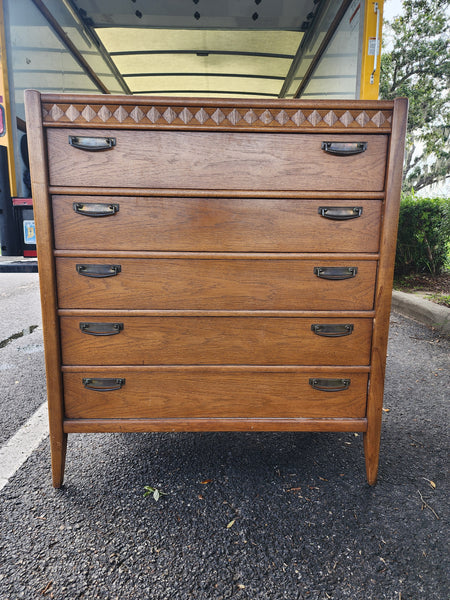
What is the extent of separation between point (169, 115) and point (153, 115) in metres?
0.06

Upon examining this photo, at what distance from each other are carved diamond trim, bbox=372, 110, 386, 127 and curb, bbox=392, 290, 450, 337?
2814mm

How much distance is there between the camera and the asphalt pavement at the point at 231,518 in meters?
1.06

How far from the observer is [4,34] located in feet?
7.00

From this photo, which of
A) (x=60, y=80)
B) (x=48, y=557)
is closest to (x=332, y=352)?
(x=48, y=557)

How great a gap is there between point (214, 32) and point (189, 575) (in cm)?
387

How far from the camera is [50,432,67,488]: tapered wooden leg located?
1.42 metres

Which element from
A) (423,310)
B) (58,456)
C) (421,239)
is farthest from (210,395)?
(421,239)

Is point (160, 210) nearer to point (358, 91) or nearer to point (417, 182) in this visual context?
point (358, 91)

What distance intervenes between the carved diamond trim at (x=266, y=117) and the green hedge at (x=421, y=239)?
4.73 metres

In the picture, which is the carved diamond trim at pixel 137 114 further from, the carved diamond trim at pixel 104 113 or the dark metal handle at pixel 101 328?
the dark metal handle at pixel 101 328

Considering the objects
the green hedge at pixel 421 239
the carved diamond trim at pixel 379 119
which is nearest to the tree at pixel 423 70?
the green hedge at pixel 421 239

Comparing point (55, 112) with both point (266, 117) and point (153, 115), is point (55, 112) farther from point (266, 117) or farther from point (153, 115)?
point (266, 117)

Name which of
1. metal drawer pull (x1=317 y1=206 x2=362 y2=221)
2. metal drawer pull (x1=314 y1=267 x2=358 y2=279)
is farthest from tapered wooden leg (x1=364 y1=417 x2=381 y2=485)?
metal drawer pull (x1=317 y1=206 x2=362 y2=221)

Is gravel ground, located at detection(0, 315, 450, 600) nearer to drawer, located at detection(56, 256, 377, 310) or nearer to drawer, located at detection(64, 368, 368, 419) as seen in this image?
drawer, located at detection(64, 368, 368, 419)
